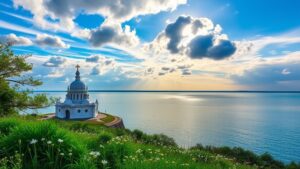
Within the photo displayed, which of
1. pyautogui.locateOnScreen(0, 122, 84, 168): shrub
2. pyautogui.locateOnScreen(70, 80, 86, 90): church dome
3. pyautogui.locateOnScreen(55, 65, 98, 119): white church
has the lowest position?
pyautogui.locateOnScreen(55, 65, 98, 119): white church

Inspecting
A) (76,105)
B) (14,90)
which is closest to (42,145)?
(14,90)

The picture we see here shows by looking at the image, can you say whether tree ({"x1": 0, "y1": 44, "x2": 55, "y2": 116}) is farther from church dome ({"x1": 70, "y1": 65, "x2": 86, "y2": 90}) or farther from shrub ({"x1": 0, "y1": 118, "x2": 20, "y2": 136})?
church dome ({"x1": 70, "y1": 65, "x2": 86, "y2": 90})

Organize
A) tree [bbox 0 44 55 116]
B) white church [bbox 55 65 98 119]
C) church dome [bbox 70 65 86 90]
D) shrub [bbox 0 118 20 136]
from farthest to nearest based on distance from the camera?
church dome [bbox 70 65 86 90]
white church [bbox 55 65 98 119]
tree [bbox 0 44 55 116]
shrub [bbox 0 118 20 136]

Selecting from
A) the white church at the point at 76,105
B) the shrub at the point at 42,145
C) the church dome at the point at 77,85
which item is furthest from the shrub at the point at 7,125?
the church dome at the point at 77,85

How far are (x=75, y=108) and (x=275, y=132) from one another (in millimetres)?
62461

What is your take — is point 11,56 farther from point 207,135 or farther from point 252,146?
point 207,135

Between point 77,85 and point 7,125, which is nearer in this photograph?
point 7,125

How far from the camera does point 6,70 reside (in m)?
24.5

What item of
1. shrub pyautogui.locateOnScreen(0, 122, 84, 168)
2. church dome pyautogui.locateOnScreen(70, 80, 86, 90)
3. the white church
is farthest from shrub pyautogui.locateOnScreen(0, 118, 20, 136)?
church dome pyautogui.locateOnScreen(70, 80, 86, 90)

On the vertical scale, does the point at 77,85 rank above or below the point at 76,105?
above

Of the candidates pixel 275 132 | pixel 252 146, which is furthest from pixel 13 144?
pixel 275 132

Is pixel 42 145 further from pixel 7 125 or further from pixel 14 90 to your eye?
pixel 14 90

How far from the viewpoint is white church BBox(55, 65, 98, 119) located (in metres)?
83.2

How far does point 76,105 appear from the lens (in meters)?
82.9
